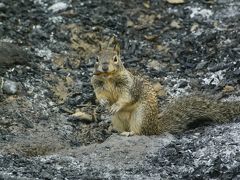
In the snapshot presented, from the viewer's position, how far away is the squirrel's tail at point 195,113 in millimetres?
7969

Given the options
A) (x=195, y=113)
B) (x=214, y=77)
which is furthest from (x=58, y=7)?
(x=195, y=113)

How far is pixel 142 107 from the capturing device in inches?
313

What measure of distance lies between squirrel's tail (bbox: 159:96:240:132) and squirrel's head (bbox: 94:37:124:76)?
2.60 feet

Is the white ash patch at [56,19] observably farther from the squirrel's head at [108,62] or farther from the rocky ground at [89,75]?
the squirrel's head at [108,62]

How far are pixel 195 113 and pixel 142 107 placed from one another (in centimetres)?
58

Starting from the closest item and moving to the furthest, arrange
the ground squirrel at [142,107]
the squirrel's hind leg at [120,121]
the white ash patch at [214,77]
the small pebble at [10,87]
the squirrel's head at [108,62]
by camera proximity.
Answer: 1. the squirrel's head at [108,62]
2. the ground squirrel at [142,107]
3. the squirrel's hind leg at [120,121]
4. the small pebble at [10,87]
5. the white ash patch at [214,77]

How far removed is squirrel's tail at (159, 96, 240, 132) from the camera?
7969 millimetres

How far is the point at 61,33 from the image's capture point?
1059 centimetres

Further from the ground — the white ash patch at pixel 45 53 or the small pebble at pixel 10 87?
the white ash patch at pixel 45 53

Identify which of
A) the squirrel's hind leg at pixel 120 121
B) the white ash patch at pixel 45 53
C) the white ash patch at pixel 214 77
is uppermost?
the white ash patch at pixel 45 53

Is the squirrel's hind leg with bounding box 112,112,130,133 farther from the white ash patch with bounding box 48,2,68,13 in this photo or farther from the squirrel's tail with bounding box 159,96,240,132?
the white ash patch with bounding box 48,2,68,13

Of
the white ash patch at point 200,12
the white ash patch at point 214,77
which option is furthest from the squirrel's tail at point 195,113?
the white ash patch at point 200,12

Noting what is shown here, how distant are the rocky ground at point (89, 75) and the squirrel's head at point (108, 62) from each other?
70 centimetres

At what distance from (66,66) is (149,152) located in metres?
2.92
